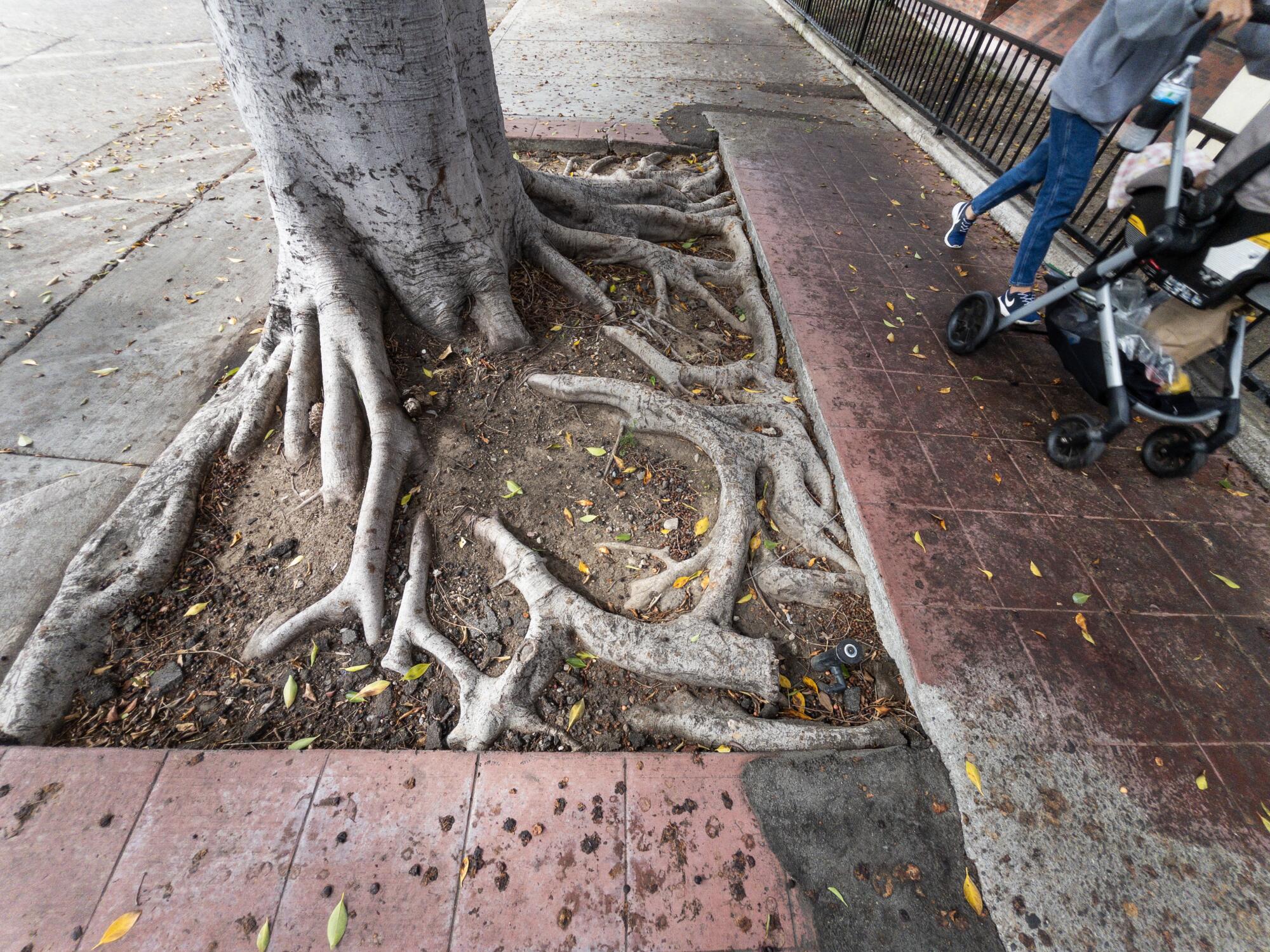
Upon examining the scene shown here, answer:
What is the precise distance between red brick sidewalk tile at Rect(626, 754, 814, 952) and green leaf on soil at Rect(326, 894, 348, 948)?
91cm

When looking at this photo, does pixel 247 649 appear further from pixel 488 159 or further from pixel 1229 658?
pixel 1229 658

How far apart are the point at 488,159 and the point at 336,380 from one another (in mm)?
1593

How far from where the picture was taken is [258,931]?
1801 millimetres

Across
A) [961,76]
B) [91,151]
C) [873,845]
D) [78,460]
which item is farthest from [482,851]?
[91,151]

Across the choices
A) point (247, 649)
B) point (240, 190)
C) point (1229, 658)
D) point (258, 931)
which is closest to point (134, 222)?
point (240, 190)

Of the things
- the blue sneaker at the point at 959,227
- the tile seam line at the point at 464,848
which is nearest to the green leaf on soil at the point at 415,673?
the tile seam line at the point at 464,848

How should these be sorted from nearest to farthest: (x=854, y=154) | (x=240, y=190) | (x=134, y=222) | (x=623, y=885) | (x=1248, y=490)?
(x=623, y=885)
(x=1248, y=490)
(x=134, y=222)
(x=240, y=190)
(x=854, y=154)

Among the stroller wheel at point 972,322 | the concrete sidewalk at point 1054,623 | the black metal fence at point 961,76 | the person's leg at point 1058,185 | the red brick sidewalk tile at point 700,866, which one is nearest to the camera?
the red brick sidewalk tile at point 700,866

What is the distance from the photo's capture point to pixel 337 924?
1819mm

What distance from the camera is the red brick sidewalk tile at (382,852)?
1.83 m

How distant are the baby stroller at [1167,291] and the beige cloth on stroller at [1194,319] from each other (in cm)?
8

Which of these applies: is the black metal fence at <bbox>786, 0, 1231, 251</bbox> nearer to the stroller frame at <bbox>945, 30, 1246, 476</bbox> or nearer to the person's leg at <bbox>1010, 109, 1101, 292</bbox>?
the person's leg at <bbox>1010, 109, 1101, 292</bbox>

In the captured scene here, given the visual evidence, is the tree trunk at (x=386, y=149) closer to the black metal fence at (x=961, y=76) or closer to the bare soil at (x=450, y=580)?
the bare soil at (x=450, y=580)

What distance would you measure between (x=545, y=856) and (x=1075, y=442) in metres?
3.34
